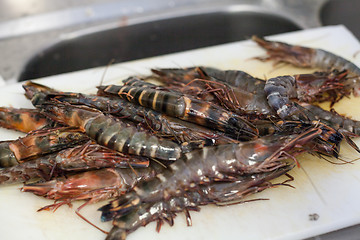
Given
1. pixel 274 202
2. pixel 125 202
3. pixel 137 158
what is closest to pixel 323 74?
pixel 274 202

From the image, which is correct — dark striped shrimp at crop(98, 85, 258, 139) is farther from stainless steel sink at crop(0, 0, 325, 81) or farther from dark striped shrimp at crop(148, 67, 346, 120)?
stainless steel sink at crop(0, 0, 325, 81)

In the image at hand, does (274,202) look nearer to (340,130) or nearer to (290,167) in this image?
(290,167)

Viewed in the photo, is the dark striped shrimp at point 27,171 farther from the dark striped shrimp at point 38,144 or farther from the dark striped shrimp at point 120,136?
the dark striped shrimp at point 120,136

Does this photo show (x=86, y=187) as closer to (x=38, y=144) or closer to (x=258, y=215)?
(x=38, y=144)

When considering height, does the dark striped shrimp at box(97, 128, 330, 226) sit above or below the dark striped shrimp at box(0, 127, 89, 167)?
below

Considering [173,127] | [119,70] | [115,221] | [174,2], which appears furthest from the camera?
[174,2]

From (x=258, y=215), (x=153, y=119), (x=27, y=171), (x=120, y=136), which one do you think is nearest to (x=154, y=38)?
(x=153, y=119)

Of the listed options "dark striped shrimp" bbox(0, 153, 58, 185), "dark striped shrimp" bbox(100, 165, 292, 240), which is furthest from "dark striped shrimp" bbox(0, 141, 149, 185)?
"dark striped shrimp" bbox(100, 165, 292, 240)

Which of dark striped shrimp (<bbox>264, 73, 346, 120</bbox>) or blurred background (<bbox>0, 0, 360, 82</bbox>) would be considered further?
blurred background (<bbox>0, 0, 360, 82</bbox>)
